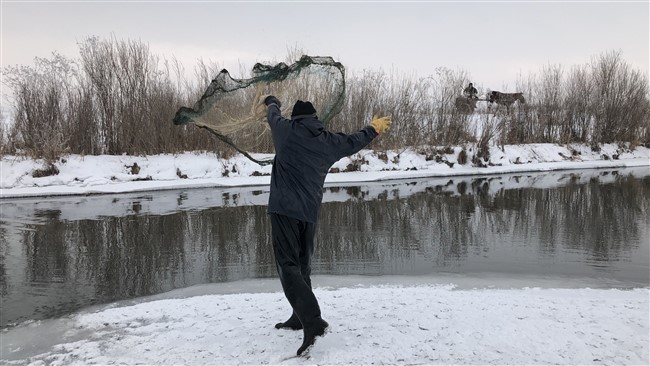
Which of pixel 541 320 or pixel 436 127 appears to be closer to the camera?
pixel 541 320

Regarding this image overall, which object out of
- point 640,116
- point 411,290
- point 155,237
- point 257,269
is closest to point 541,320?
point 411,290

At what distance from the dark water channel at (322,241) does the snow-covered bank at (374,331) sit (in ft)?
3.42

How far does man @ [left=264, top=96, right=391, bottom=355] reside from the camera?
12.3 feet

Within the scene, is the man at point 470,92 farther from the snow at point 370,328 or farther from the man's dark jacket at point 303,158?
the man's dark jacket at point 303,158

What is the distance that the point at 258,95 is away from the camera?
485 cm

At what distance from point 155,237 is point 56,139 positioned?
45.2 feet

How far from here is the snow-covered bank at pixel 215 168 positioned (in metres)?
18.3

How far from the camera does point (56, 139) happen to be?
64.2ft

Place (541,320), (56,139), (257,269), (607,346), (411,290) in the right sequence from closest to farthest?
(607,346) < (541,320) < (411,290) < (257,269) < (56,139)

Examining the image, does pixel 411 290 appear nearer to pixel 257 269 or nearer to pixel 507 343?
pixel 507 343

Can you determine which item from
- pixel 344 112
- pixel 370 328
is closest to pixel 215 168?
pixel 344 112

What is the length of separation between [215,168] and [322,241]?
14.4 metres

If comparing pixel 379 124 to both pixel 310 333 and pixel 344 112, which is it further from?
pixel 344 112

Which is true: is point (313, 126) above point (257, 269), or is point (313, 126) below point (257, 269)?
above
